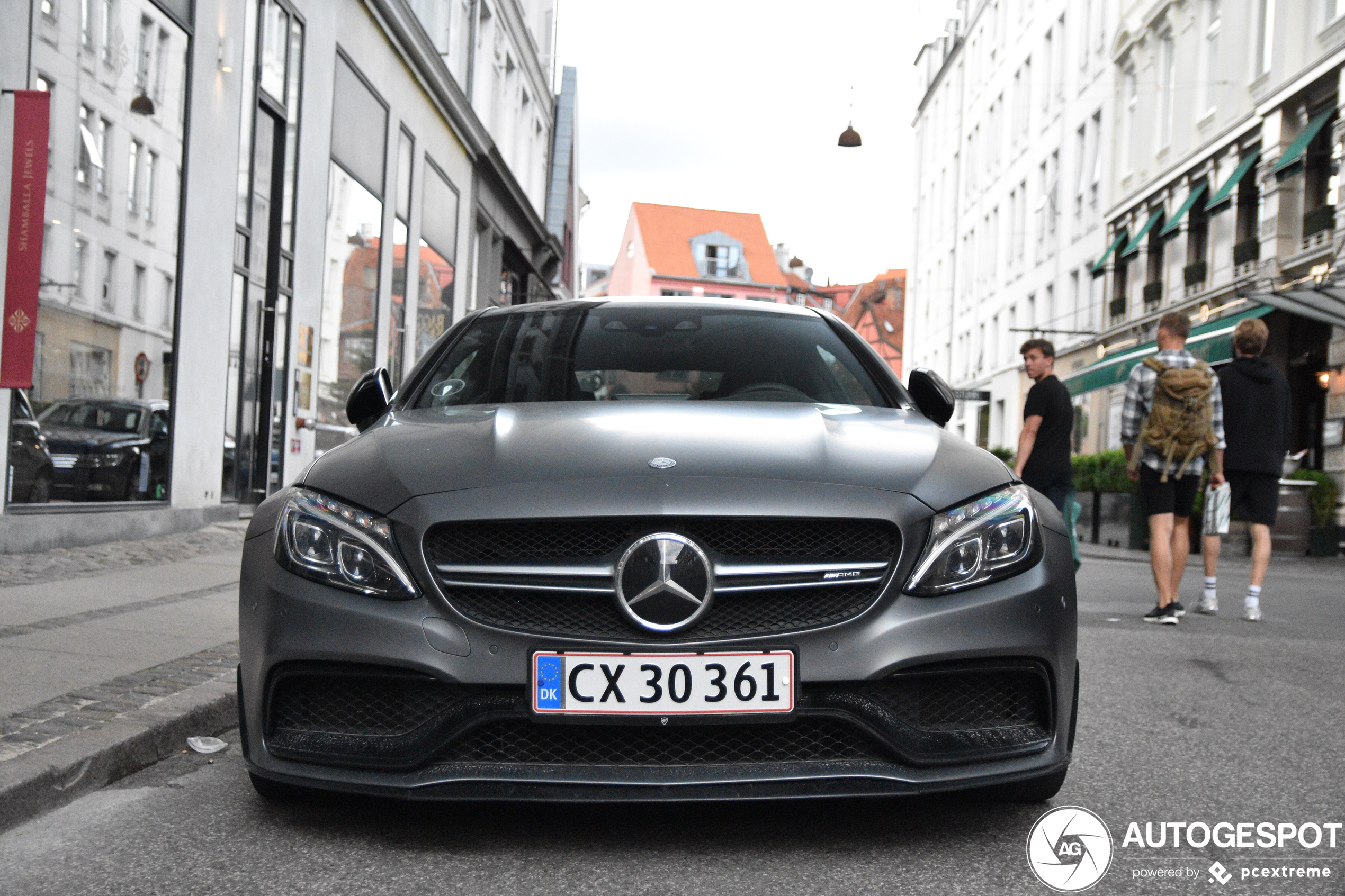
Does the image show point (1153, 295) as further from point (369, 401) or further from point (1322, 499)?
point (369, 401)

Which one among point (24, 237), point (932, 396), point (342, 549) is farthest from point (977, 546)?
point (24, 237)

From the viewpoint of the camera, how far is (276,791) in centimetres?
338

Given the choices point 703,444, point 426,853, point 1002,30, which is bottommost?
point 426,853

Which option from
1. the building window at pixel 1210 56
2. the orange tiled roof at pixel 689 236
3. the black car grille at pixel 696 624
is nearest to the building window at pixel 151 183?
the black car grille at pixel 696 624

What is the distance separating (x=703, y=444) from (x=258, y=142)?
11984 millimetres

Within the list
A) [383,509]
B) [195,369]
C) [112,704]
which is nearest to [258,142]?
[195,369]

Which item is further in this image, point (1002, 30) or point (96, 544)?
point (1002, 30)

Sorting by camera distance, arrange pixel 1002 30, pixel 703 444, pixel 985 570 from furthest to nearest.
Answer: pixel 1002 30
pixel 703 444
pixel 985 570

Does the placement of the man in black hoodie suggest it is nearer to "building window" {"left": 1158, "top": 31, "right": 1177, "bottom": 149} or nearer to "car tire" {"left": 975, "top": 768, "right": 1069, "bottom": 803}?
"car tire" {"left": 975, "top": 768, "right": 1069, "bottom": 803}

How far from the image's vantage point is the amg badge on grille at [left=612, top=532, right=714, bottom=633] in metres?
2.97

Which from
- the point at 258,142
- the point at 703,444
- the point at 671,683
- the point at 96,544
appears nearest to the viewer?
the point at 671,683

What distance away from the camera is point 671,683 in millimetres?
2924

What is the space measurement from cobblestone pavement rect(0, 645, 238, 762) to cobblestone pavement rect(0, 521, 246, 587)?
2841mm

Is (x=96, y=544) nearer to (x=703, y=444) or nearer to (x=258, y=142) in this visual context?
(x=258, y=142)
